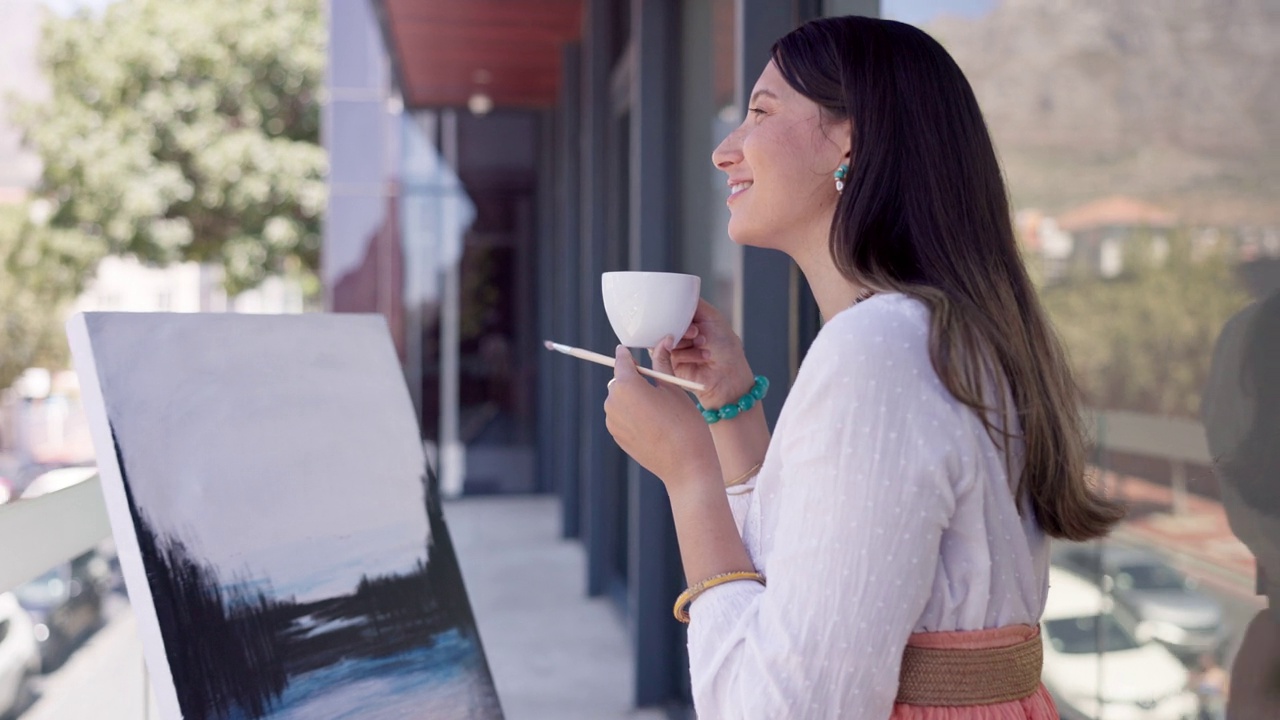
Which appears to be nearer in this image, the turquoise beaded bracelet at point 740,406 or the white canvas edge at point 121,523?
the white canvas edge at point 121,523

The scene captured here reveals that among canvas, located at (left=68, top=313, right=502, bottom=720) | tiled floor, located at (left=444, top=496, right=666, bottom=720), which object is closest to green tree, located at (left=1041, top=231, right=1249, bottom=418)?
canvas, located at (left=68, top=313, right=502, bottom=720)

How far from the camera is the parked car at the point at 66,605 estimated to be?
5.84 ft

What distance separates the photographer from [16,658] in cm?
181

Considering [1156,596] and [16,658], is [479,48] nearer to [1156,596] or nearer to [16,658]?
[16,658]

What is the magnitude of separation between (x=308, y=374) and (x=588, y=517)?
4091mm

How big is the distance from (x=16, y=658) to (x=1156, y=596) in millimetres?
2198

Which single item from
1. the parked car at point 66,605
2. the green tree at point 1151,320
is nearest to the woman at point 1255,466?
the green tree at point 1151,320

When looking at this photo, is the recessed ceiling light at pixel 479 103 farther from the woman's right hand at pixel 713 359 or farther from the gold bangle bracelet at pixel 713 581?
the gold bangle bracelet at pixel 713 581

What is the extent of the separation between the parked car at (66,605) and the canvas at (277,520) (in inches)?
20.6

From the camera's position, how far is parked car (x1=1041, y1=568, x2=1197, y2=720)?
183 cm

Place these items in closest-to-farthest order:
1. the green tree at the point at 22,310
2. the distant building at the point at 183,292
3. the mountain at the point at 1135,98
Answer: the mountain at the point at 1135,98
the distant building at the point at 183,292
the green tree at the point at 22,310

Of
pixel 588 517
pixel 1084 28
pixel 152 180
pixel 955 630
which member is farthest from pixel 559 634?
pixel 152 180

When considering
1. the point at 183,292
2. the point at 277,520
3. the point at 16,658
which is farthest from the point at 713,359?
the point at 183,292

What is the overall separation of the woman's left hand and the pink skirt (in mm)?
258
